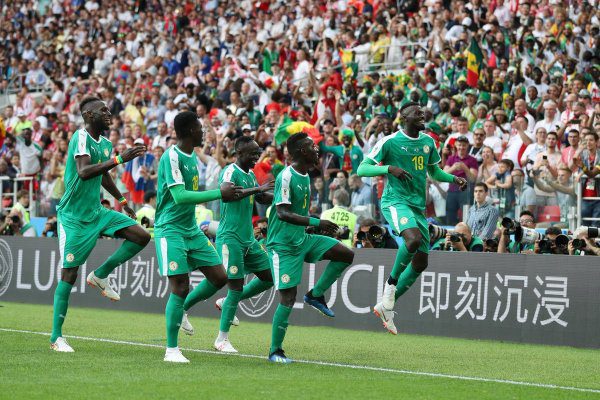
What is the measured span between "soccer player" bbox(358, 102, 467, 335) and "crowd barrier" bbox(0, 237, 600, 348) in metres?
2.69

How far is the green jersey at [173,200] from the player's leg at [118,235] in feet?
4.14

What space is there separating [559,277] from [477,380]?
469cm

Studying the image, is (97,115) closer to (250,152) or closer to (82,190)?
(82,190)

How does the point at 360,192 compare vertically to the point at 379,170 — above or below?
below

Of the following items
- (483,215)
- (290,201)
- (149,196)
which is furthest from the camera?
(149,196)

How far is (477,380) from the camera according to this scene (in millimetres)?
10484

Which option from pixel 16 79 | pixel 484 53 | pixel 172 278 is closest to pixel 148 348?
pixel 172 278

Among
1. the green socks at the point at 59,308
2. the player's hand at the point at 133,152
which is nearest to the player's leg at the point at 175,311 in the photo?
the player's hand at the point at 133,152

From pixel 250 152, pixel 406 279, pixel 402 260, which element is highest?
pixel 250 152

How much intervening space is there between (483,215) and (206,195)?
22.2 ft

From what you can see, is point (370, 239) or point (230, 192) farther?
point (370, 239)

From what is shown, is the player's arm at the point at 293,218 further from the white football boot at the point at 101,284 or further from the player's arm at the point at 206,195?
the white football boot at the point at 101,284

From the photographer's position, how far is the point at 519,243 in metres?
15.5

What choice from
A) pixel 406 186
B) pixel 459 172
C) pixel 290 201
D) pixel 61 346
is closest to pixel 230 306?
pixel 290 201
